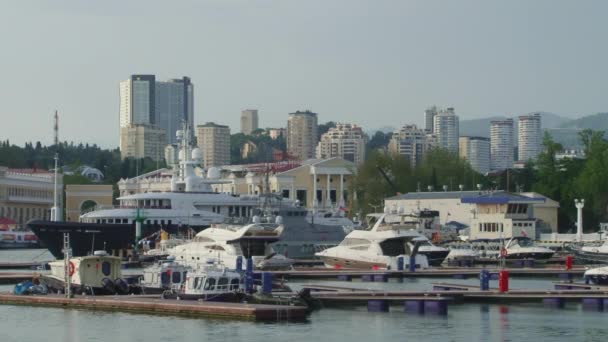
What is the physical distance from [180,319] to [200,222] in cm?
5227

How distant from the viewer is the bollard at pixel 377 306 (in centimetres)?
5072

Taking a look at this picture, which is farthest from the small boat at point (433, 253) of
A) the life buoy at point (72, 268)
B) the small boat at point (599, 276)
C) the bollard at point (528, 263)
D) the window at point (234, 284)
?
the window at point (234, 284)

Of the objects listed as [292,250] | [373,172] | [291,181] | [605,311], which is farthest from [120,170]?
[605,311]

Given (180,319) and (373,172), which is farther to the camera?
(373,172)

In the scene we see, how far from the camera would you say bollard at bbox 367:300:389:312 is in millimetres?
50719

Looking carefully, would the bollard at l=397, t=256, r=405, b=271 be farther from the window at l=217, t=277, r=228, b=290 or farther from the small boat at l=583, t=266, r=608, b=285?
the window at l=217, t=277, r=228, b=290

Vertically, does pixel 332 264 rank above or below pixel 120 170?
below

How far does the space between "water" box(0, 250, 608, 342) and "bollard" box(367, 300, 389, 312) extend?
0.28 metres

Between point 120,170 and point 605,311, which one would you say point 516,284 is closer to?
point 605,311

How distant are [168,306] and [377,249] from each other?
28.3 meters

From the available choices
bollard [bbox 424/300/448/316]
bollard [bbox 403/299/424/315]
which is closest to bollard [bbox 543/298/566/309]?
bollard [bbox 424/300/448/316]

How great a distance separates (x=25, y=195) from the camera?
157125 mm

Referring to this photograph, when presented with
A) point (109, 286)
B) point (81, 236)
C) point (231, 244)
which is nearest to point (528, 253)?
point (231, 244)

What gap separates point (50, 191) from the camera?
163125 millimetres
